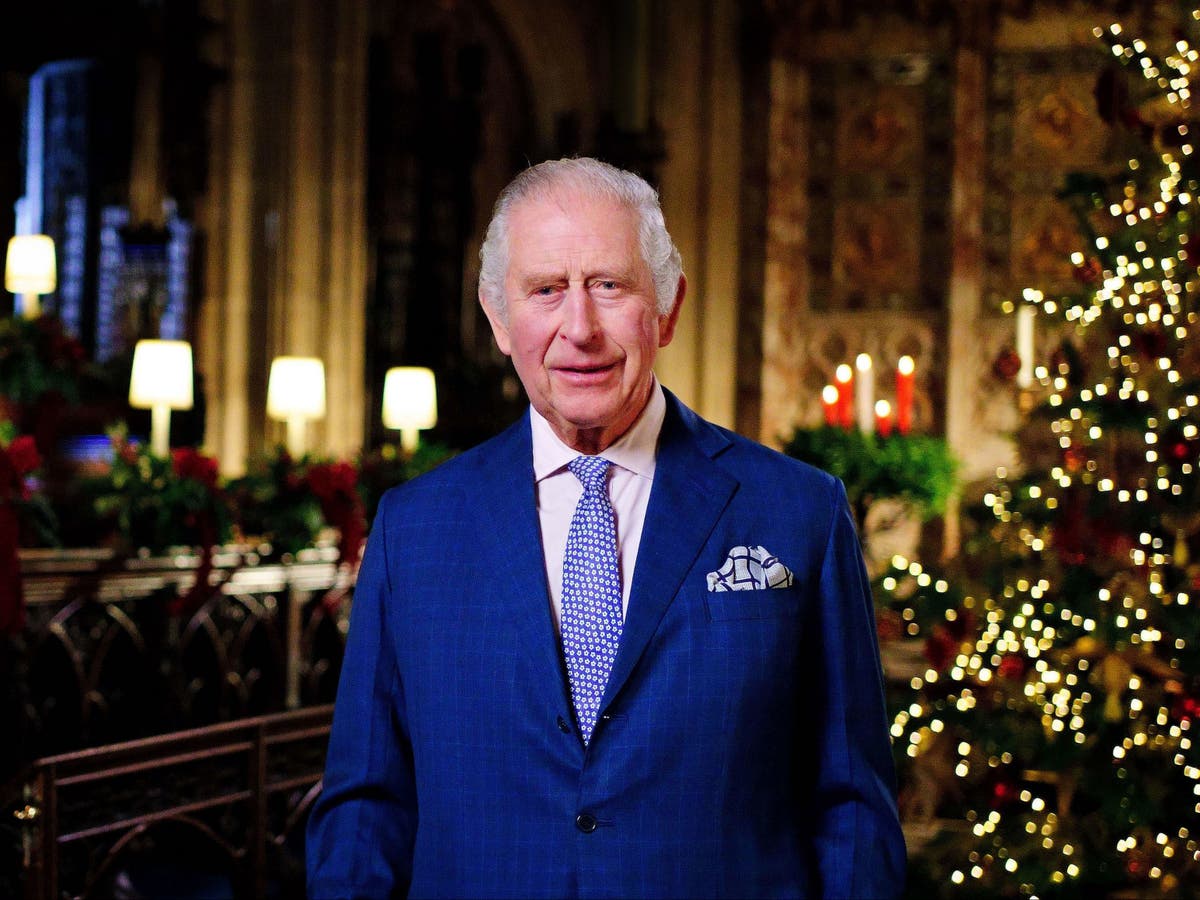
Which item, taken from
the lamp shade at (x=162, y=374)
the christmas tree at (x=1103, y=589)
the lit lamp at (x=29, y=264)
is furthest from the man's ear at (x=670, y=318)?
the lit lamp at (x=29, y=264)

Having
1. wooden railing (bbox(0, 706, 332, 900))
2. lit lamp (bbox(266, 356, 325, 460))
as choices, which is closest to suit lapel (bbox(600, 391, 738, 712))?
wooden railing (bbox(0, 706, 332, 900))

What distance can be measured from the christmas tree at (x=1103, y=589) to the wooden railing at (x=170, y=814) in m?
1.97

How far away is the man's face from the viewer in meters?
1.64

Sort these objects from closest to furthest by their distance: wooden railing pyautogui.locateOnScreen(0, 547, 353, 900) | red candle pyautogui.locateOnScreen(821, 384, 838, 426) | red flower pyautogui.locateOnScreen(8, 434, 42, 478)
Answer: wooden railing pyautogui.locateOnScreen(0, 547, 353, 900) → red flower pyautogui.locateOnScreen(8, 434, 42, 478) → red candle pyautogui.locateOnScreen(821, 384, 838, 426)

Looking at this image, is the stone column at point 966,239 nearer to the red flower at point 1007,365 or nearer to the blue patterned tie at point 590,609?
the red flower at point 1007,365

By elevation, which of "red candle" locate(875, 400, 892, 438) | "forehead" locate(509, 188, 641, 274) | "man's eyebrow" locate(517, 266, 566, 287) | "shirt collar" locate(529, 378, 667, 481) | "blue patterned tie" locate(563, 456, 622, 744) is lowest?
"blue patterned tie" locate(563, 456, 622, 744)

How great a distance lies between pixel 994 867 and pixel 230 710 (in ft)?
8.57

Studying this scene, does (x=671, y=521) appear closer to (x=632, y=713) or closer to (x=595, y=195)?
(x=632, y=713)

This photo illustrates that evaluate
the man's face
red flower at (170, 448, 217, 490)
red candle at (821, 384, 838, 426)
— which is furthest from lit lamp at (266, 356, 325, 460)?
the man's face

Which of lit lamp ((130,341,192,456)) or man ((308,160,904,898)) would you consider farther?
lit lamp ((130,341,192,456))

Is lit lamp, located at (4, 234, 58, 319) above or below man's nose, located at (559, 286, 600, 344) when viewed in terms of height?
above

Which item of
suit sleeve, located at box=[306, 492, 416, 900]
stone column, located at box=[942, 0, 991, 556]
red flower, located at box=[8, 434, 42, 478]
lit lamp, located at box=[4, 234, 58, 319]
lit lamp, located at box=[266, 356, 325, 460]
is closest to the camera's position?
suit sleeve, located at box=[306, 492, 416, 900]

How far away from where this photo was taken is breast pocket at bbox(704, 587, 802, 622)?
5.33 ft

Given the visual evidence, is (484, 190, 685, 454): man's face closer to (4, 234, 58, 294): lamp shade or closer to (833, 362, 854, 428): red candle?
(833, 362, 854, 428): red candle
